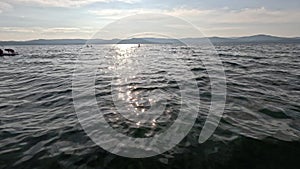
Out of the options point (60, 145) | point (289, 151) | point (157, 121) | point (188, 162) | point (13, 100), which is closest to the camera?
point (188, 162)

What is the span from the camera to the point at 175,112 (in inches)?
337

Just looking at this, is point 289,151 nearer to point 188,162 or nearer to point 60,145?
point 188,162

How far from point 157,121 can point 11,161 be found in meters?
4.27

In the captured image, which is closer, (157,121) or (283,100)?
(157,121)

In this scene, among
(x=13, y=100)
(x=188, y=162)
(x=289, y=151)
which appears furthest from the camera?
(x=13, y=100)

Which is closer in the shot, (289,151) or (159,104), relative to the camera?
(289,151)

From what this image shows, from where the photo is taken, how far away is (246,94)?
11141mm

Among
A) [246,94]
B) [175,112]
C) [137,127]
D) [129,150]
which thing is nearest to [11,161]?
[129,150]

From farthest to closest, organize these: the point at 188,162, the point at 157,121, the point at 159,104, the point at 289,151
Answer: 1. the point at 159,104
2. the point at 157,121
3. the point at 289,151
4. the point at 188,162

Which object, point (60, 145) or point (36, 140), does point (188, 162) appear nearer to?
point (60, 145)

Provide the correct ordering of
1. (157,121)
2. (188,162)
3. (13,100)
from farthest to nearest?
(13,100), (157,121), (188,162)

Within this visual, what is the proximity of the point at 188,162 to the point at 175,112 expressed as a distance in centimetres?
340

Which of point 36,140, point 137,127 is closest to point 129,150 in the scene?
point 137,127

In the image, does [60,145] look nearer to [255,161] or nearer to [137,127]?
[137,127]
